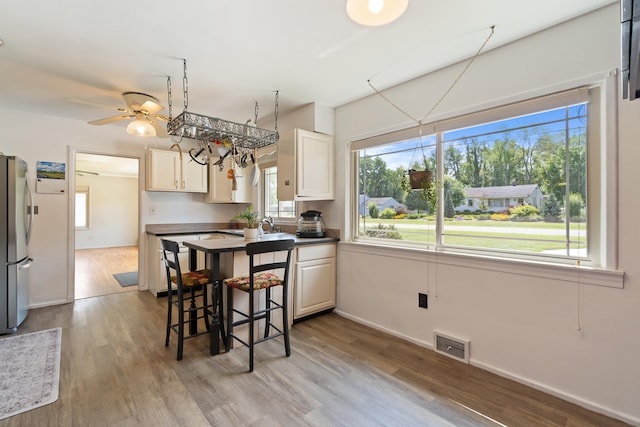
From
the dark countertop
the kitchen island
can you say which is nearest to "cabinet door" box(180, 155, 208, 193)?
the dark countertop

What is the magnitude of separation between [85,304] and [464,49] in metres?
5.01

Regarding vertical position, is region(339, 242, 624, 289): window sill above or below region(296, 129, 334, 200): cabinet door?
below

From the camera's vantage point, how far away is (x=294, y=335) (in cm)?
283

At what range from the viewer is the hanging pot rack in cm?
241

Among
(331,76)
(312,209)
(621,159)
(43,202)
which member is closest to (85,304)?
(43,202)

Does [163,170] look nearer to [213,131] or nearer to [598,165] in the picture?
[213,131]

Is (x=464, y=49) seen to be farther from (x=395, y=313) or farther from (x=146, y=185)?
(x=146, y=185)

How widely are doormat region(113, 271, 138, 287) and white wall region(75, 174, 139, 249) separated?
14.8 ft

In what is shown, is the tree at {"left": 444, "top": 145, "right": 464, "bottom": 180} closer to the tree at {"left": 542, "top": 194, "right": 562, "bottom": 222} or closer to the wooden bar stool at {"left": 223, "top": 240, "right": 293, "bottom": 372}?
the tree at {"left": 542, "top": 194, "right": 562, "bottom": 222}

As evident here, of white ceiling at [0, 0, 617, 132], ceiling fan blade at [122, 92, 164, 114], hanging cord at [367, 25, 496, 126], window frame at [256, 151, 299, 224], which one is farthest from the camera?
window frame at [256, 151, 299, 224]

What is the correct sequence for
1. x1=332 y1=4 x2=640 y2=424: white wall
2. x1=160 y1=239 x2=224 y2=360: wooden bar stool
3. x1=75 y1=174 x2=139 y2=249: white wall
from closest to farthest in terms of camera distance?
x1=332 y1=4 x2=640 y2=424: white wall → x1=160 y1=239 x2=224 y2=360: wooden bar stool → x1=75 y1=174 x2=139 y2=249: white wall

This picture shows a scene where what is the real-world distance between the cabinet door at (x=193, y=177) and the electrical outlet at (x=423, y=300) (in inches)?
144

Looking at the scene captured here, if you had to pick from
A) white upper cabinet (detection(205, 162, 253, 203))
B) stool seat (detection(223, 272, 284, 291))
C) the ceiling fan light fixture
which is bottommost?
stool seat (detection(223, 272, 284, 291))

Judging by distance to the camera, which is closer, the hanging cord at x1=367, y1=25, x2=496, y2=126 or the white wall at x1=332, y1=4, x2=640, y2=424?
the white wall at x1=332, y1=4, x2=640, y2=424
